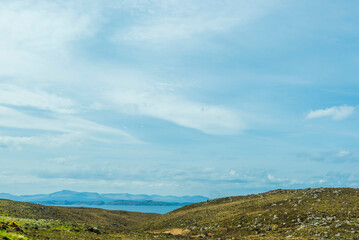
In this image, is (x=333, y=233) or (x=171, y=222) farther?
(x=171, y=222)

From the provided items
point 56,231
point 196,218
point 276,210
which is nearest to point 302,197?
point 276,210

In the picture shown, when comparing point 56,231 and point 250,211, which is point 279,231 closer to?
point 250,211

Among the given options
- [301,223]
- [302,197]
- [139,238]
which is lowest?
[139,238]

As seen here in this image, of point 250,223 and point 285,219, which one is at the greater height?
point 285,219

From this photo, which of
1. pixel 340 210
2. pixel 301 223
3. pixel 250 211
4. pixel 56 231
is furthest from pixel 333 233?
pixel 56 231

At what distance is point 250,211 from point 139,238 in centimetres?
2370

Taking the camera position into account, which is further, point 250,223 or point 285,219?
point 250,223

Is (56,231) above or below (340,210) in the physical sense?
→ below

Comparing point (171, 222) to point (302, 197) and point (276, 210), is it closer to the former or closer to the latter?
point (276, 210)

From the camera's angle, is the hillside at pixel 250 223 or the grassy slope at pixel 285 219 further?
the grassy slope at pixel 285 219

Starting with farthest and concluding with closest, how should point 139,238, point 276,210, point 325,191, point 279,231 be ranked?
point 325,191
point 276,210
point 279,231
point 139,238

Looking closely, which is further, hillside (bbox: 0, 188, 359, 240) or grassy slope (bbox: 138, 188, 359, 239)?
grassy slope (bbox: 138, 188, 359, 239)

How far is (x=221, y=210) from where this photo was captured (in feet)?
195

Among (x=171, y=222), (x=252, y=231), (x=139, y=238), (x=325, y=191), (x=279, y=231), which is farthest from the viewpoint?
(x=171, y=222)
